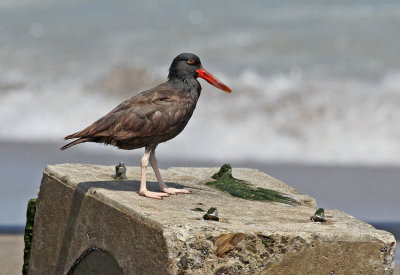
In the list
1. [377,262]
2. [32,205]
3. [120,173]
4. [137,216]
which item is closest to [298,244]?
[377,262]

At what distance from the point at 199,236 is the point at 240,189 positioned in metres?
3.04

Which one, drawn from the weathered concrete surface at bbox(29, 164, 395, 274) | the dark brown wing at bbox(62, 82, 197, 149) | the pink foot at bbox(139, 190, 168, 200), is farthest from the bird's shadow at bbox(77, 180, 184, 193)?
the dark brown wing at bbox(62, 82, 197, 149)

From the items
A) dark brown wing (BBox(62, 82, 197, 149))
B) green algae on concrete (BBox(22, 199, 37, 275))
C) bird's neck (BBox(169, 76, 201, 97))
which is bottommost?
green algae on concrete (BBox(22, 199, 37, 275))

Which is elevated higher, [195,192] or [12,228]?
[195,192]

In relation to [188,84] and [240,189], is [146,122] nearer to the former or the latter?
[188,84]

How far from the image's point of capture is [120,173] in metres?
11.3

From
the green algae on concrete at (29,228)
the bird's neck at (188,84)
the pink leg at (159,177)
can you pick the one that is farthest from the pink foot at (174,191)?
the green algae on concrete at (29,228)

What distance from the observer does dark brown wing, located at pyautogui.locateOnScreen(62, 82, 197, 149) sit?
9938 mm

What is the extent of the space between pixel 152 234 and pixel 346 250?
1862 mm

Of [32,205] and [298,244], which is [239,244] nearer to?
[298,244]

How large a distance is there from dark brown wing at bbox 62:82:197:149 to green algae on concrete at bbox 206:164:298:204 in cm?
143

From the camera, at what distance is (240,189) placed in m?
11.3

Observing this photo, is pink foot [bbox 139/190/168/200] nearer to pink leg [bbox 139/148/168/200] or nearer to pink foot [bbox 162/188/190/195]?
pink leg [bbox 139/148/168/200]

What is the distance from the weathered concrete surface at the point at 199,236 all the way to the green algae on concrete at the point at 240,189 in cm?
20
